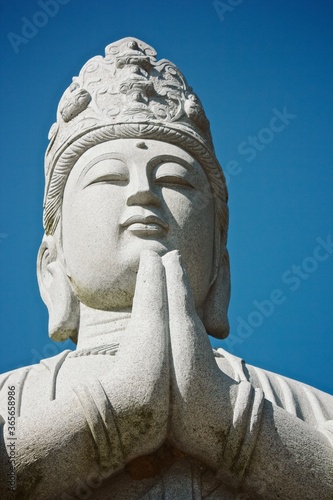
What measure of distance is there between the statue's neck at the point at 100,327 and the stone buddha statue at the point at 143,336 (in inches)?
0.4

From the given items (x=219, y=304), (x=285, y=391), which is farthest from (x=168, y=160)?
(x=285, y=391)

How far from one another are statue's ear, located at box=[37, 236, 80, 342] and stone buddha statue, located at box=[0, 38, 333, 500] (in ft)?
0.04

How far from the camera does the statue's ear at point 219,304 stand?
26.2ft

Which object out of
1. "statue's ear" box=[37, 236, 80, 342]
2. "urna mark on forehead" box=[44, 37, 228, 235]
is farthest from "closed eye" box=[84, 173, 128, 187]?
"statue's ear" box=[37, 236, 80, 342]

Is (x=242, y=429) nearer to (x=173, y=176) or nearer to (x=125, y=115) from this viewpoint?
(x=173, y=176)

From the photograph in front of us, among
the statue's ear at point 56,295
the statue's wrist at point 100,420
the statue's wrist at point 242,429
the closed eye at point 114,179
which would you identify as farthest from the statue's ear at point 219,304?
the statue's wrist at point 100,420

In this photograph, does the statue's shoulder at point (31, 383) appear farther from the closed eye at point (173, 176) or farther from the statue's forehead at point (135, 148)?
the statue's forehead at point (135, 148)

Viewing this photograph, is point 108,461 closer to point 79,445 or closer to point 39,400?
point 79,445

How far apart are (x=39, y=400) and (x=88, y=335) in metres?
1.06

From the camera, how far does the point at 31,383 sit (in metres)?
6.92

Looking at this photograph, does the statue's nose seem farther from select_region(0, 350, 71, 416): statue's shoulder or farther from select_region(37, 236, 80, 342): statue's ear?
select_region(0, 350, 71, 416): statue's shoulder

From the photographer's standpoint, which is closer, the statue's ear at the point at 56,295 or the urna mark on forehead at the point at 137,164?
the urna mark on forehead at the point at 137,164

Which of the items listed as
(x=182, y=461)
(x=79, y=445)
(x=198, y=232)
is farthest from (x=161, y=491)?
→ (x=198, y=232)

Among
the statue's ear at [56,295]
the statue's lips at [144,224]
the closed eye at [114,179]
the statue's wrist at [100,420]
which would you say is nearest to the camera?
the statue's wrist at [100,420]
